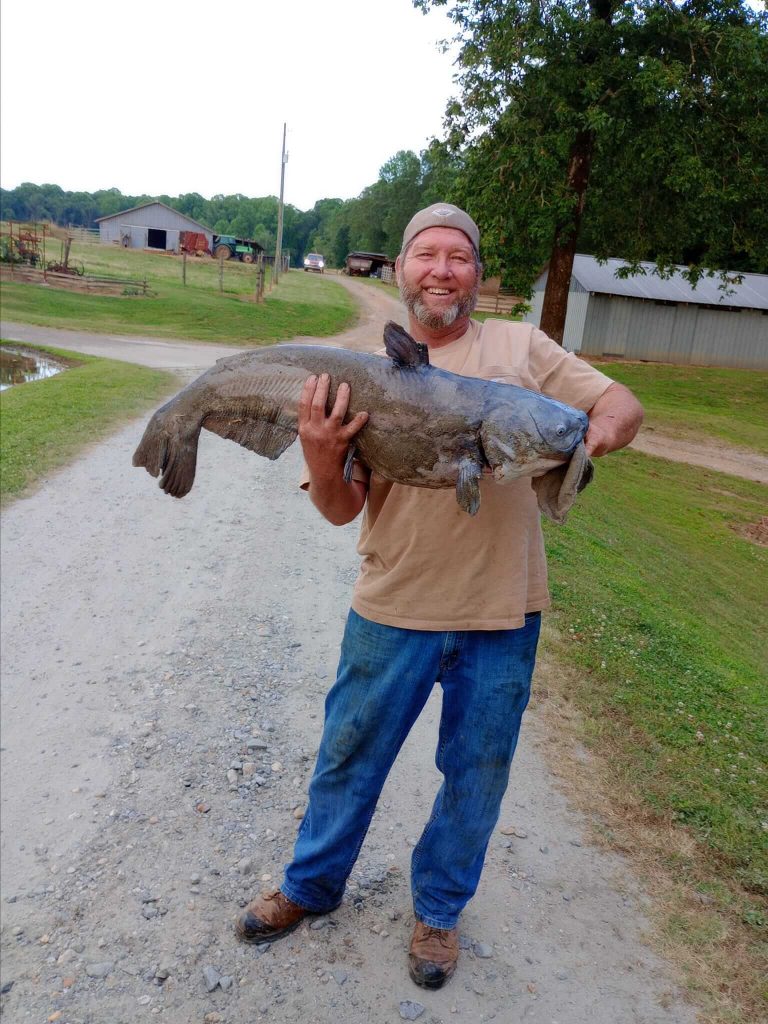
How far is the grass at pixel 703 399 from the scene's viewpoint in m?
20.7

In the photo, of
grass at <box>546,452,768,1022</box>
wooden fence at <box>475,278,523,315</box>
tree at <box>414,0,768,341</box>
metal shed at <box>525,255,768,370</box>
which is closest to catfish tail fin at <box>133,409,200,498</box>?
grass at <box>546,452,768,1022</box>

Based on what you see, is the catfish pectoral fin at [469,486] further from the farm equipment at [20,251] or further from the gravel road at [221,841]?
the farm equipment at [20,251]

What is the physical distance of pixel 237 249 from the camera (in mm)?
67750

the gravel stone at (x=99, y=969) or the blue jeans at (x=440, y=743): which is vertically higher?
the blue jeans at (x=440, y=743)

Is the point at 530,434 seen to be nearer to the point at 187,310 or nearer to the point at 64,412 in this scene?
the point at 64,412

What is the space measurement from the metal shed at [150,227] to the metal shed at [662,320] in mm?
43030

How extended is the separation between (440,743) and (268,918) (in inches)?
41.0

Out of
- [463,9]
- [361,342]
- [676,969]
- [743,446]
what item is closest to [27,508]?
[676,969]

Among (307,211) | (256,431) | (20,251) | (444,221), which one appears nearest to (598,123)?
(444,221)

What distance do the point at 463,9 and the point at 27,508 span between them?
43.6ft

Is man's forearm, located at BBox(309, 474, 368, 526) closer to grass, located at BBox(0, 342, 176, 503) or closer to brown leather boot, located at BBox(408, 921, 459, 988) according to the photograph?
brown leather boot, located at BBox(408, 921, 459, 988)

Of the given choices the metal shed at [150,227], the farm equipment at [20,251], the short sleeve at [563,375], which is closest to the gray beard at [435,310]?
the short sleeve at [563,375]

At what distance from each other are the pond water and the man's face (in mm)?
16059

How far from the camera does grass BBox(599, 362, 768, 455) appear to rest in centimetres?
2070
